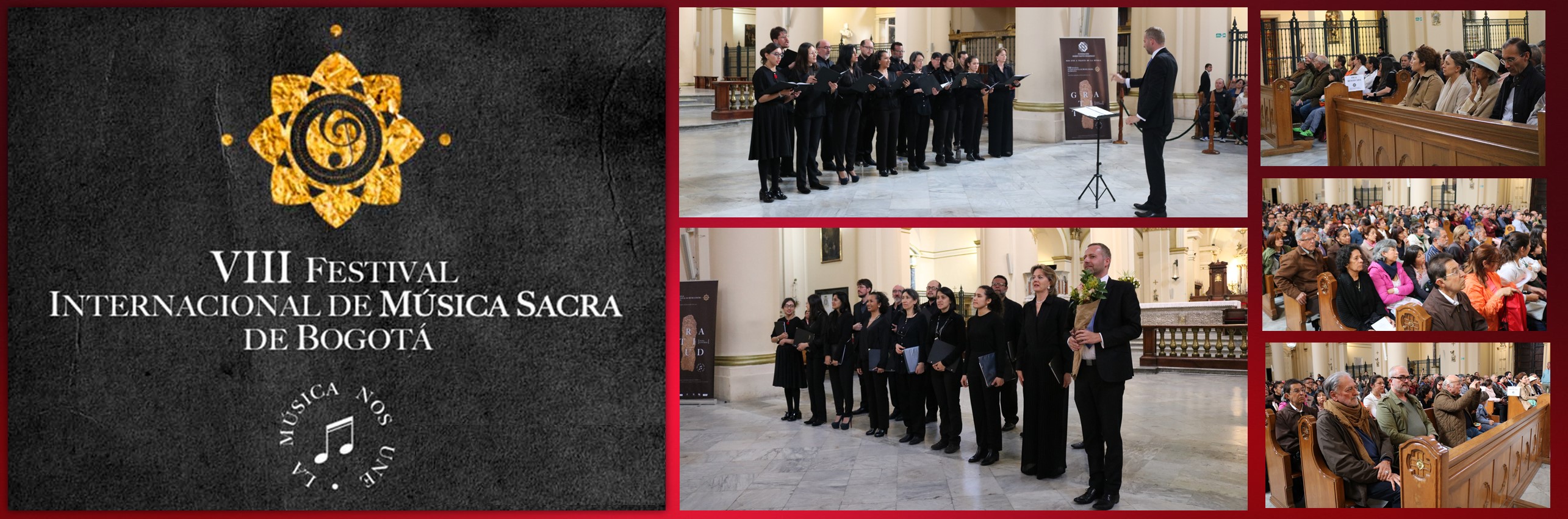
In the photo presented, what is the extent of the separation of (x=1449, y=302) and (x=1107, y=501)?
1427 mm

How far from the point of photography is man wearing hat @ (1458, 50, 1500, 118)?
405 cm

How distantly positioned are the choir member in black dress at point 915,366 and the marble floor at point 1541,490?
1.61m

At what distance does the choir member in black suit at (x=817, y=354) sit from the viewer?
19.3 ft

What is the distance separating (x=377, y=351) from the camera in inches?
162

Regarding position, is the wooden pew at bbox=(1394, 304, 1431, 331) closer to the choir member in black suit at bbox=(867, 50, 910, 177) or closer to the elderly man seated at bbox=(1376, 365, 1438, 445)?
the elderly man seated at bbox=(1376, 365, 1438, 445)

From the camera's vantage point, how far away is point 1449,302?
4180mm

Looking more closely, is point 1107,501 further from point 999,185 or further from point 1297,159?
point 1297,159

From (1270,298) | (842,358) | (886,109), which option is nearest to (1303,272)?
(1270,298)

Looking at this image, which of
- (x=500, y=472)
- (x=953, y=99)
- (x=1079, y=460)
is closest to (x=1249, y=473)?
(x=1079, y=460)

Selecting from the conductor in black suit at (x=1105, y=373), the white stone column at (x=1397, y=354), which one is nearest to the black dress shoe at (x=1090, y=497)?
the conductor in black suit at (x=1105, y=373)

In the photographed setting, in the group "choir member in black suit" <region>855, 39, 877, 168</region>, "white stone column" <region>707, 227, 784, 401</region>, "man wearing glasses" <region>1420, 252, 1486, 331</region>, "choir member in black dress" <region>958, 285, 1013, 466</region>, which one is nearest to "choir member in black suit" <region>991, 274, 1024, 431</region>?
"choir member in black dress" <region>958, 285, 1013, 466</region>

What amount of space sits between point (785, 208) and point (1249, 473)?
200cm

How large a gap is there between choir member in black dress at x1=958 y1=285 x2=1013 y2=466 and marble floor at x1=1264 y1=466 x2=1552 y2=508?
115 cm

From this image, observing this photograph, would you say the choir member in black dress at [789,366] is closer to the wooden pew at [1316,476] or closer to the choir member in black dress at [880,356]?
the choir member in black dress at [880,356]
